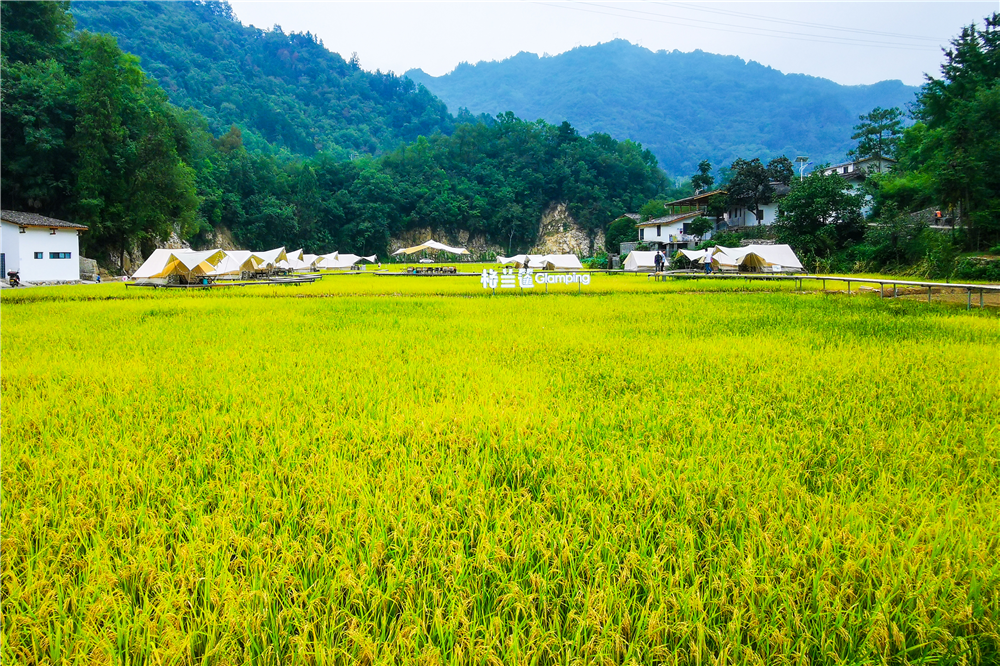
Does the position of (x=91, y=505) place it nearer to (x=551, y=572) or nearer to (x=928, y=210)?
(x=551, y=572)

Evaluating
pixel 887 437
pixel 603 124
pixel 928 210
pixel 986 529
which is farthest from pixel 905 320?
pixel 603 124

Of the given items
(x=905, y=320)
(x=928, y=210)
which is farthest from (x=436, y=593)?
(x=928, y=210)

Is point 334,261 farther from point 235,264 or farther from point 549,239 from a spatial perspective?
point 549,239

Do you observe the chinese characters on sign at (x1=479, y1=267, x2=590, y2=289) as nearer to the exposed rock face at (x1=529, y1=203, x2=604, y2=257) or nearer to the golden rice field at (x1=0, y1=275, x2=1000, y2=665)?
the golden rice field at (x1=0, y1=275, x2=1000, y2=665)

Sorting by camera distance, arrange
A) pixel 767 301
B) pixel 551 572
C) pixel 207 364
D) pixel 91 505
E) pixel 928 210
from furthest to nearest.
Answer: pixel 928 210 < pixel 767 301 < pixel 207 364 < pixel 91 505 < pixel 551 572

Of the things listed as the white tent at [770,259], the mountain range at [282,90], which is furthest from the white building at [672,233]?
the mountain range at [282,90]

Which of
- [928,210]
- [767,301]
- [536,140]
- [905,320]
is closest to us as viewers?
[905,320]

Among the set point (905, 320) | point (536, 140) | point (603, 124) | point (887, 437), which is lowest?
point (887, 437)

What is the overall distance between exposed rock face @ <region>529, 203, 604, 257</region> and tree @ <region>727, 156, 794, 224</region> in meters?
36.5

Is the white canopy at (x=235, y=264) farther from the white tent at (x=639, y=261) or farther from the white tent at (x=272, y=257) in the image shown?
the white tent at (x=639, y=261)

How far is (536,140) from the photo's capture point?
91.3 metres

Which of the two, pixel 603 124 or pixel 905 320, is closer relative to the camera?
pixel 905 320

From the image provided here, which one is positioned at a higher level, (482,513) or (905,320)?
(905,320)

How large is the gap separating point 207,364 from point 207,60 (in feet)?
391
